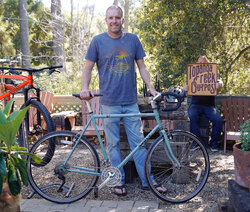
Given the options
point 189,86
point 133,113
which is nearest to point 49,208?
point 133,113

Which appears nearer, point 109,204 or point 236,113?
point 109,204

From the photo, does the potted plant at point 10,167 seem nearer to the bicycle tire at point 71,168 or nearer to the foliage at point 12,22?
the bicycle tire at point 71,168

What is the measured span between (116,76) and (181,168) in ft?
4.15

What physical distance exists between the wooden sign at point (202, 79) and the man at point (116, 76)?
148 cm

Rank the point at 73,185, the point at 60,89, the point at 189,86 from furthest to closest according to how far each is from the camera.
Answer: the point at 60,89, the point at 189,86, the point at 73,185

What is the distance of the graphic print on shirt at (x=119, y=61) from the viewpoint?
378cm

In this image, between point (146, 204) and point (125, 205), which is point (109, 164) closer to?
point (125, 205)

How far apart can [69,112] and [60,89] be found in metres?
1.88

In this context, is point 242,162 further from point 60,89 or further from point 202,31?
point 60,89

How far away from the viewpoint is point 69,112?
684 cm

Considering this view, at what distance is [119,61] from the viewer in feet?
12.5

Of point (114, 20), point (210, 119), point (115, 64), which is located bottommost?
point (210, 119)

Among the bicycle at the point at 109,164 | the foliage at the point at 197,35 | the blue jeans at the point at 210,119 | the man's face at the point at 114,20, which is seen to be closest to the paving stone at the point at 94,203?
the bicycle at the point at 109,164

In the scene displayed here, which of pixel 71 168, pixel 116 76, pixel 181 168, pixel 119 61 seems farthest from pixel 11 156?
pixel 181 168
